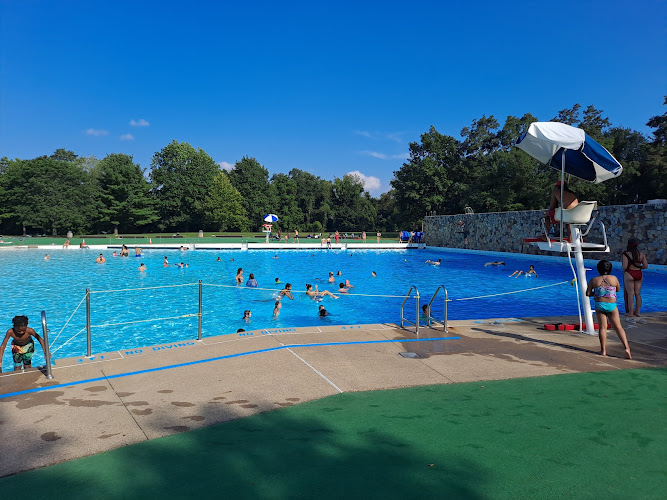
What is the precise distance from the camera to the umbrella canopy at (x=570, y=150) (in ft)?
24.8

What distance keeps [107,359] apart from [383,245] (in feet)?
129

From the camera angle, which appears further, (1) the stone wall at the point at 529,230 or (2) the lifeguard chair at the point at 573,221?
(1) the stone wall at the point at 529,230

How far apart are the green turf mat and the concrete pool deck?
1.35 ft

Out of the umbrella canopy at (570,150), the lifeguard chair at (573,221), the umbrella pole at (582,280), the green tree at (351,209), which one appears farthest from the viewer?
the green tree at (351,209)

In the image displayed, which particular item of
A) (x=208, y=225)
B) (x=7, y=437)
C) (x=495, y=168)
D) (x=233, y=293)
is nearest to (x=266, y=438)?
(x=7, y=437)

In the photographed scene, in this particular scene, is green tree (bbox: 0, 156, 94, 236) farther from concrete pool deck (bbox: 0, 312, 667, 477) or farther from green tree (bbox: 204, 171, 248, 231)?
concrete pool deck (bbox: 0, 312, 667, 477)

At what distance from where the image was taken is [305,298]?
61.9ft

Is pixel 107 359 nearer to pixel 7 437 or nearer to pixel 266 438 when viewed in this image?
pixel 7 437

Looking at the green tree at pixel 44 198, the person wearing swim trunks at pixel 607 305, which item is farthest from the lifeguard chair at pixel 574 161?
the green tree at pixel 44 198

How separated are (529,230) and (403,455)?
32856 millimetres

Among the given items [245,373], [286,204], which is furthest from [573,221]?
[286,204]

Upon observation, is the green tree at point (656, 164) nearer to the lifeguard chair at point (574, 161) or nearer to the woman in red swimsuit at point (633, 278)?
the woman in red swimsuit at point (633, 278)

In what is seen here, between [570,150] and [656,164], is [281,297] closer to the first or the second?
[570,150]

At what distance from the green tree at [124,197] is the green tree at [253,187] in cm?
1515
